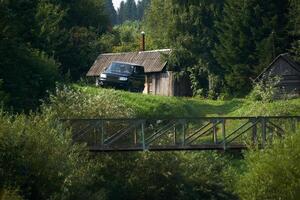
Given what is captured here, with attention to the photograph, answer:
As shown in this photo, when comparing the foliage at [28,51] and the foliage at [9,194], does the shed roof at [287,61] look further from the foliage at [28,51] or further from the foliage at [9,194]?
the foliage at [9,194]

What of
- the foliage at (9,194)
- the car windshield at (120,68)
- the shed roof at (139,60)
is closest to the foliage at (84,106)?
the foliage at (9,194)

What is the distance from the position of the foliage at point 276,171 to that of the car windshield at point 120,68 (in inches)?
906

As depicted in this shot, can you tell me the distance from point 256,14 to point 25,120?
2809 cm

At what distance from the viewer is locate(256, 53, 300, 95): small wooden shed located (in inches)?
2036

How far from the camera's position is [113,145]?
3641cm

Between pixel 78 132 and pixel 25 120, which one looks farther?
pixel 78 132

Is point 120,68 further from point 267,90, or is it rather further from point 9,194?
point 9,194

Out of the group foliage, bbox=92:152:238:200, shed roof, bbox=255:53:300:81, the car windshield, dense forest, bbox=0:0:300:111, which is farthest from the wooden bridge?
the car windshield

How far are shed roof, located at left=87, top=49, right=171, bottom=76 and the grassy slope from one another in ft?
35.7

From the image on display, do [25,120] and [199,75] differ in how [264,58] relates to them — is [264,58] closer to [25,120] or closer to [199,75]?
[199,75]

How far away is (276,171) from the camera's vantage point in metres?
32.4

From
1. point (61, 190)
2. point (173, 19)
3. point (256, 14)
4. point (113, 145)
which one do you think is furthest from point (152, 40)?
point (61, 190)

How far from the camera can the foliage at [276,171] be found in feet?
106

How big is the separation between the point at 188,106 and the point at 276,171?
1924cm
